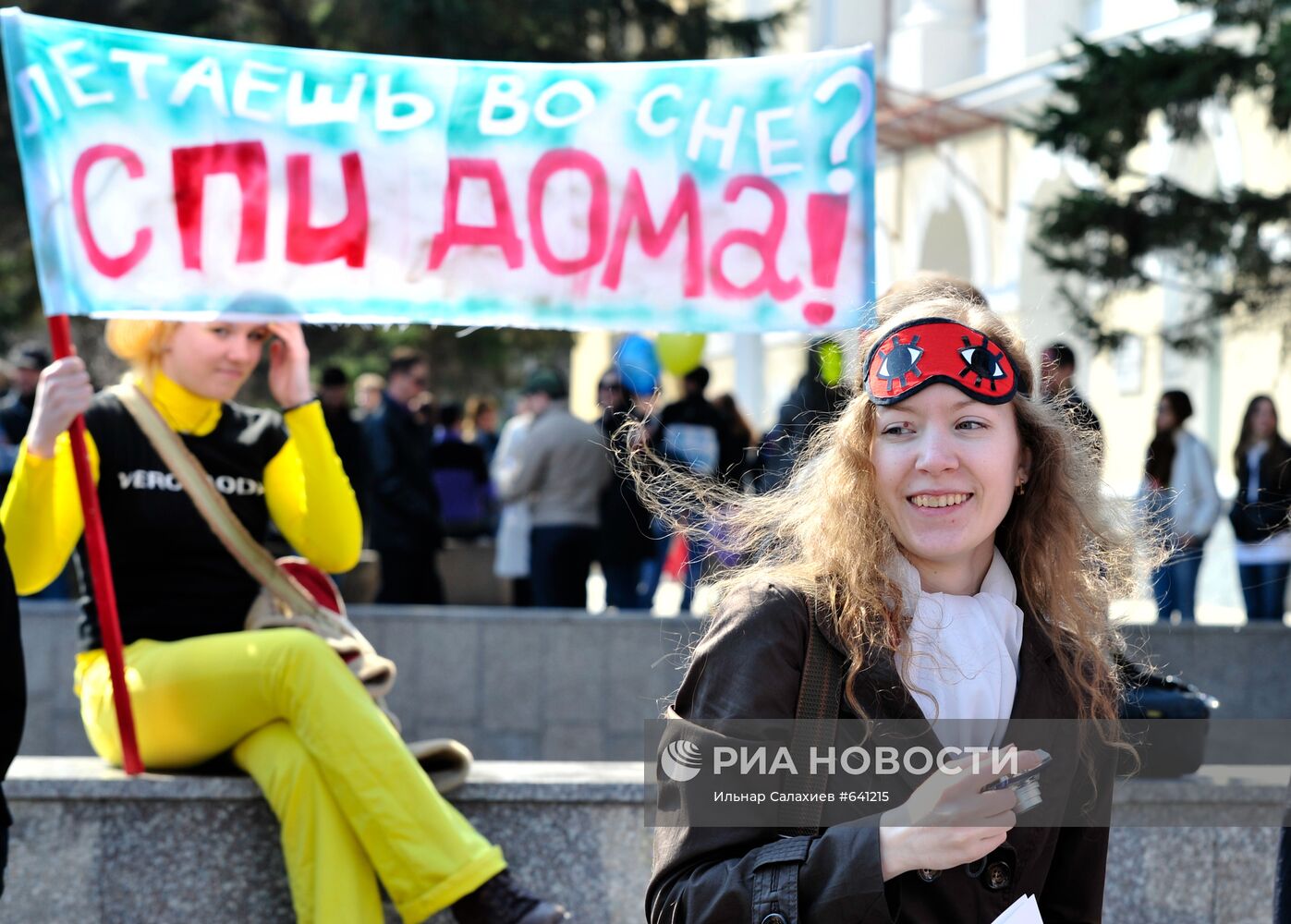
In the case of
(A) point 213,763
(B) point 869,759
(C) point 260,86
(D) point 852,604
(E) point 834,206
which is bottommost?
(A) point 213,763

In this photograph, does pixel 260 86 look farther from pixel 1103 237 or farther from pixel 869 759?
pixel 1103 237

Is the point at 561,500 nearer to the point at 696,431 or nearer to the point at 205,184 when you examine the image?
the point at 696,431

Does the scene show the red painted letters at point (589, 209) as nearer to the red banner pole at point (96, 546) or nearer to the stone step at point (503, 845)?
the red banner pole at point (96, 546)

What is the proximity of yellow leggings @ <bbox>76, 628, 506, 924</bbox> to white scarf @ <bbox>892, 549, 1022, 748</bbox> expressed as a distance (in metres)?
1.86

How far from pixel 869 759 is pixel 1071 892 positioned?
411 millimetres

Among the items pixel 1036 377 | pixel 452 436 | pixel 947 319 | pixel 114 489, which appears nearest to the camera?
pixel 947 319

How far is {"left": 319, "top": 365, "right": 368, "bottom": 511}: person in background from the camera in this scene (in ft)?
29.9

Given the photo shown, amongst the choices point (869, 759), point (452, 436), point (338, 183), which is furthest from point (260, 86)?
point (452, 436)

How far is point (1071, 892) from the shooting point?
89.2 inches

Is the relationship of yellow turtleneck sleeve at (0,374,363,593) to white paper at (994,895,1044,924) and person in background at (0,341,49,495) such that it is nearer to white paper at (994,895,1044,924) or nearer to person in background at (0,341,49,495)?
white paper at (994,895,1044,924)

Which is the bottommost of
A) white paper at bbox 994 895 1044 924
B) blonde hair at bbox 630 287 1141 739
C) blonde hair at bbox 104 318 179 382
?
white paper at bbox 994 895 1044 924

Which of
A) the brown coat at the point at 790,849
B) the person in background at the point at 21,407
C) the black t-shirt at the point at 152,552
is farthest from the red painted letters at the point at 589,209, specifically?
the person in background at the point at 21,407

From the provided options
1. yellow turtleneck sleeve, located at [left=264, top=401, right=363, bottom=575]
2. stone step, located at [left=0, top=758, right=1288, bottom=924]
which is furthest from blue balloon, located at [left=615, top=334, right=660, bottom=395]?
stone step, located at [left=0, top=758, right=1288, bottom=924]

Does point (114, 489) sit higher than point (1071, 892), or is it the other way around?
point (114, 489)
